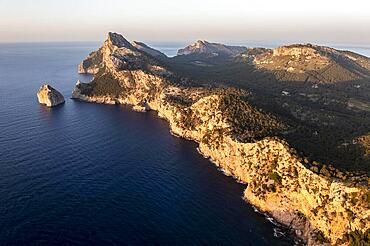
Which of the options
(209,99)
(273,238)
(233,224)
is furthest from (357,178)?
(209,99)

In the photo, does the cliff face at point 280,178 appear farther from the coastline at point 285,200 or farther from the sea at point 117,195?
the sea at point 117,195

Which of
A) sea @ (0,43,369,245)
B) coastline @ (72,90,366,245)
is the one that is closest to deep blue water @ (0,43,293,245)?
sea @ (0,43,369,245)

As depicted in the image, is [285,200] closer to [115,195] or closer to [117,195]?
[117,195]

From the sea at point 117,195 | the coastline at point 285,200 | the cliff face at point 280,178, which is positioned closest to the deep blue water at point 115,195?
A: the sea at point 117,195

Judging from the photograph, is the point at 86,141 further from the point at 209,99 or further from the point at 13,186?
the point at 209,99

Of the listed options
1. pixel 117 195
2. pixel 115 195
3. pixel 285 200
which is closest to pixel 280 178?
pixel 285 200

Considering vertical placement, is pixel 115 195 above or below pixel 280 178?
below
